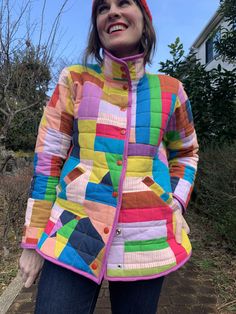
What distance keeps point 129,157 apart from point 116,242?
0.99 ft

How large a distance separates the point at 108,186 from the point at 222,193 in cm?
330

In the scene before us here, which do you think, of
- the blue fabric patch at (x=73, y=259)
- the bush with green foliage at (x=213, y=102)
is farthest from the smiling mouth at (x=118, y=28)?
the bush with green foliage at (x=213, y=102)

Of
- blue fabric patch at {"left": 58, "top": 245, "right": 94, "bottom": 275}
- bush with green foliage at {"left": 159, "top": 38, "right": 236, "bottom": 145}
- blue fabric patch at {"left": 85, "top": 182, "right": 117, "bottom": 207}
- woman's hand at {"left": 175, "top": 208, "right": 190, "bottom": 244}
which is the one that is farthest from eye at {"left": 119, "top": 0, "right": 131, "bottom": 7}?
bush with green foliage at {"left": 159, "top": 38, "right": 236, "bottom": 145}

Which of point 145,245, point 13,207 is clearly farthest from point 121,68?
Answer: point 13,207

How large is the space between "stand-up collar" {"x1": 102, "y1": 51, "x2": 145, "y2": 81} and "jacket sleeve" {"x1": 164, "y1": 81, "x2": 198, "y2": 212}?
0.20 metres

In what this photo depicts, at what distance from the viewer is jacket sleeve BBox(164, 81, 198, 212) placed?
1.51 m

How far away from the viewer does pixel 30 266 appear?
133cm

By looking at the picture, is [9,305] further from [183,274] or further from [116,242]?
[116,242]

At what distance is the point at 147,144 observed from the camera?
1.35 metres

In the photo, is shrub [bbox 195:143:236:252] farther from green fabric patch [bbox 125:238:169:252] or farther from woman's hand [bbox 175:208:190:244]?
green fabric patch [bbox 125:238:169:252]

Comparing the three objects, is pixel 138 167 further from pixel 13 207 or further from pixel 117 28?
pixel 13 207

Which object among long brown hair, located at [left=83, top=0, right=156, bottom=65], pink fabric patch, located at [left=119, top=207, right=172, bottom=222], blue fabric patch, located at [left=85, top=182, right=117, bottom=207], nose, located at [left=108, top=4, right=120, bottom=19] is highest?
nose, located at [left=108, top=4, right=120, bottom=19]

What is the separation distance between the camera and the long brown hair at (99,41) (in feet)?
4.93

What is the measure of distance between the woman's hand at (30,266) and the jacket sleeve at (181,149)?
579mm
